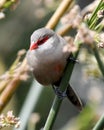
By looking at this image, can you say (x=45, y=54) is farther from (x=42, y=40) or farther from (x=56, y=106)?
(x=56, y=106)

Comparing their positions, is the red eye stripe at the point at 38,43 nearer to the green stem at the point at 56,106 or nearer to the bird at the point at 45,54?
the bird at the point at 45,54

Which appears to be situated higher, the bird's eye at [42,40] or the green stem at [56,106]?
the bird's eye at [42,40]

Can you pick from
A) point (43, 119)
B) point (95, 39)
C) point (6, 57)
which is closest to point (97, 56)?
point (95, 39)

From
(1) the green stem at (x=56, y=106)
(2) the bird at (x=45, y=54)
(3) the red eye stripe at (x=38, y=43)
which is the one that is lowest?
(1) the green stem at (x=56, y=106)

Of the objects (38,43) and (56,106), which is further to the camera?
(38,43)

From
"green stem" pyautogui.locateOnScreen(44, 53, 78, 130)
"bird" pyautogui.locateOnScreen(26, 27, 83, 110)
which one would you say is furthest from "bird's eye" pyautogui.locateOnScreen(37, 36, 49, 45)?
"green stem" pyautogui.locateOnScreen(44, 53, 78, 130)

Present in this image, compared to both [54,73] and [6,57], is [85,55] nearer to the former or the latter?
[54,73]

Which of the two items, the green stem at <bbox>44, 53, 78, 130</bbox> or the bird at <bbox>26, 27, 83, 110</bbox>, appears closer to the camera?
the green stem at <bbox>44, 53, 78, 130</bbox>

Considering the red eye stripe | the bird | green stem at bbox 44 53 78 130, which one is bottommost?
green stem at bbox 44 53 78 130

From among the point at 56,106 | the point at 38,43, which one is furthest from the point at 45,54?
the point at 56,106

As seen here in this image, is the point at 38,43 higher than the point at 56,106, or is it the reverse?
the point at 38,43

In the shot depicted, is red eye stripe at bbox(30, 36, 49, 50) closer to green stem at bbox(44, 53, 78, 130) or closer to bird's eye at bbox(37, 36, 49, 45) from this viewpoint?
bird's eye at bbox(37, 36, 49, 45)

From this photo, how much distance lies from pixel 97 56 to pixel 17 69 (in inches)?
13.9

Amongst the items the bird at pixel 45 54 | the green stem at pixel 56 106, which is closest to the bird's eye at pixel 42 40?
the bird at pixel 45 54
